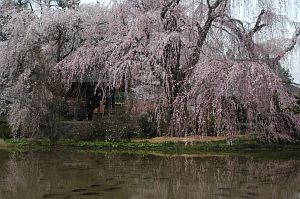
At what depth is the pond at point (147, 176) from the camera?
28.7ft

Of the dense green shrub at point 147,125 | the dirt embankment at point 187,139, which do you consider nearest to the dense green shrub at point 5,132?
the dense green shrub at point 147,125

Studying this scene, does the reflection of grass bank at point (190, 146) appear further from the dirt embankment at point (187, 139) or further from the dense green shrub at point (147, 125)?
the dense green shrub at point (147, 125)

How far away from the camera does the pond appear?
28.7ft

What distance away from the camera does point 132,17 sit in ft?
60.2

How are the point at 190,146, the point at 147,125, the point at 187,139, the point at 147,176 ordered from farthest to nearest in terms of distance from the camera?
1. the point at 147,125
2. the point at 190,146
3. the point at 187,139
4. the point at 147,176

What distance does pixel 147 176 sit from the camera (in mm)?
10992

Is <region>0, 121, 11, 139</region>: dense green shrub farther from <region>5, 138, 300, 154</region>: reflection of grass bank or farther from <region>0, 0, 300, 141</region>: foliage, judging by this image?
<region>5, 138, 300, 154</region>: reflection of grass bank

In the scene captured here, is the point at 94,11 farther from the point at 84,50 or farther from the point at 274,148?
the point at 274,148

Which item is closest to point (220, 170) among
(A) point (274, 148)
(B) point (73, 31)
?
(A) point (274, 148)

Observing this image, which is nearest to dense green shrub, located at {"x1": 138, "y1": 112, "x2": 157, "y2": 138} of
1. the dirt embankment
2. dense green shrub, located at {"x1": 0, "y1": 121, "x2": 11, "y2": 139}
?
the dirt embankment

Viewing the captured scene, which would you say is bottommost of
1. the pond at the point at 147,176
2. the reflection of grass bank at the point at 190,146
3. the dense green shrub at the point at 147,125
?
the pond at the point at 147,176

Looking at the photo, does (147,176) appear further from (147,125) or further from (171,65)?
(147,125)

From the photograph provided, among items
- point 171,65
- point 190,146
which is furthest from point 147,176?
point 171,65

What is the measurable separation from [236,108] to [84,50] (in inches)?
270
